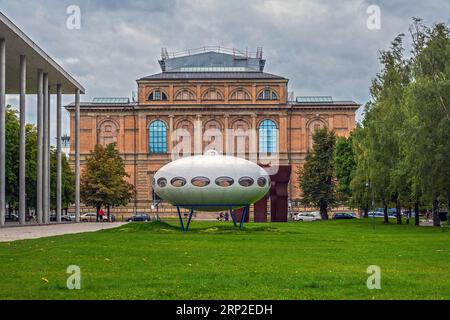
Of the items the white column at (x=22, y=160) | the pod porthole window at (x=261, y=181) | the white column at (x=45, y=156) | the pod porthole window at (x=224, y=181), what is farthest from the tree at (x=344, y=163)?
the pod porthole window at (x=224, y=181)

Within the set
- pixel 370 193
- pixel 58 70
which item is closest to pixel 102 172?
pixel 58 70

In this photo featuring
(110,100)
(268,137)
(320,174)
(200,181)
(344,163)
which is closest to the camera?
(200,181)

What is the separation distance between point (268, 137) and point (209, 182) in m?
70.6

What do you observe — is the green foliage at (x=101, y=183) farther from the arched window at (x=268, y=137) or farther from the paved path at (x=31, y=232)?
the arched window at (x=268, y=137)

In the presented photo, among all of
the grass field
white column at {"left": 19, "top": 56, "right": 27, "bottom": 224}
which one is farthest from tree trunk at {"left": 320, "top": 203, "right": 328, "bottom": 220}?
the grass field

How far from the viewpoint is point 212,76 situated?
346 feet

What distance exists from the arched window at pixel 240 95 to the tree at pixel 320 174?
2106 cm

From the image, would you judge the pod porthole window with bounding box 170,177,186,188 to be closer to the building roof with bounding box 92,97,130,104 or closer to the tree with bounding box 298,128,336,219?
the tree with bounding box 298,128,336,219

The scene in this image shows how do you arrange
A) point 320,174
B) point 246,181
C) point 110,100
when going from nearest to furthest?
point 246,181 < point 320,174 < point 110,100

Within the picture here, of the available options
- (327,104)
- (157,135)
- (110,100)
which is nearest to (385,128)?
(327,104)

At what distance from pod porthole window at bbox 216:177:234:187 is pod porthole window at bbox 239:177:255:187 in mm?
591

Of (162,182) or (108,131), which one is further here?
(108,131)

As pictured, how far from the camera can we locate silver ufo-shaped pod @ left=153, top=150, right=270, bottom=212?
36000 millimetres

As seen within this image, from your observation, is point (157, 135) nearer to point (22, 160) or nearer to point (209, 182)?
point (22, 160)
